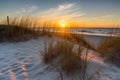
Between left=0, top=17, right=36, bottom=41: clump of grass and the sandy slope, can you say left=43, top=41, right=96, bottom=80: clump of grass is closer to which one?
the sandy slope

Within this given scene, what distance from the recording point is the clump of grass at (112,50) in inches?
168

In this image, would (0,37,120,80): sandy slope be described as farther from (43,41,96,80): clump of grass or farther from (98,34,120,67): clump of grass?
→ (98,34,120,67): clump of grass

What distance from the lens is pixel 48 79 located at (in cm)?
312

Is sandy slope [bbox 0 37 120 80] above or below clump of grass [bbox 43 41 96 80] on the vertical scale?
below

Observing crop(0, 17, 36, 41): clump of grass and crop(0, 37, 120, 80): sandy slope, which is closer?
crop(0, 37, 120, 80): sandy slope

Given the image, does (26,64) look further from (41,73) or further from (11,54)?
(11,54)

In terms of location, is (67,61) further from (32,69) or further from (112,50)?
(112,50)

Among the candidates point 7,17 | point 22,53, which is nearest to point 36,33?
point 7,17

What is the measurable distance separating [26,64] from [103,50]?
7.36 feet

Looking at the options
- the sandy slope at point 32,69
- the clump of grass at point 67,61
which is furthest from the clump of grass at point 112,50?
the clump of grass at point 67,61

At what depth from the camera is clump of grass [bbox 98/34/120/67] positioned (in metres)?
4.26

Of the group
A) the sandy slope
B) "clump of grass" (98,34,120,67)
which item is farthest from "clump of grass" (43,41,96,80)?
"clump of grass" (98,34,120,67)

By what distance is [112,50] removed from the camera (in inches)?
181

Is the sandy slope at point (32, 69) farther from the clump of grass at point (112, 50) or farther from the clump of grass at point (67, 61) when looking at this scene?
the clump of grass at point (112, 50)
